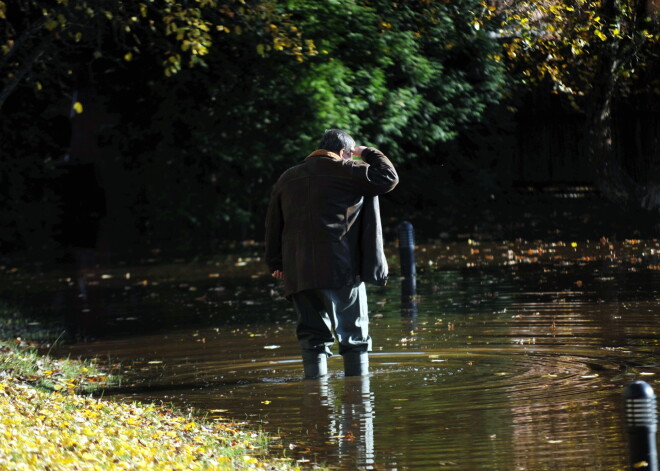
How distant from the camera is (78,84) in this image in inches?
1057

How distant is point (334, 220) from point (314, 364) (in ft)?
3.68

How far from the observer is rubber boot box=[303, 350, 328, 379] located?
1002 centimetres

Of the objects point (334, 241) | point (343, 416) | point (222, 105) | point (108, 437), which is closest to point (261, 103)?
point (222, 105)

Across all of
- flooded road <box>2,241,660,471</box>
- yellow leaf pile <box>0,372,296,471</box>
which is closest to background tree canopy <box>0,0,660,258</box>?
flooded road <box>2,241,660,471</box>

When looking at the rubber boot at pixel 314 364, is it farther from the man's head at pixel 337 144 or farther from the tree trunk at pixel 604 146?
the tree trunk at pixel 604 146

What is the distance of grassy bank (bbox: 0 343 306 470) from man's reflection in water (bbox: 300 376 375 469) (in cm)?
38

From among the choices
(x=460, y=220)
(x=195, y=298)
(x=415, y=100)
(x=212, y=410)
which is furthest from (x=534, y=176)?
(x=212, y=410)

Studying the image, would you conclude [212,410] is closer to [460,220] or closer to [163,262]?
[163,262]

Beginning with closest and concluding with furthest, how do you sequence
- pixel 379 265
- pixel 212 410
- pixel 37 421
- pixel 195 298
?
pixel 37 421, pixel 212 410, pixel 379 265, pixel 195 298

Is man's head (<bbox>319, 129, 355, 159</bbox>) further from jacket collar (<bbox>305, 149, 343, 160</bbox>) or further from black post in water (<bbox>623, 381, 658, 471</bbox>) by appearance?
black post in water (<bbox>623, 381, 658, 471</bbox>)

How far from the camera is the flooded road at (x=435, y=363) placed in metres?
7.57

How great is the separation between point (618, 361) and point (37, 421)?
183 inches

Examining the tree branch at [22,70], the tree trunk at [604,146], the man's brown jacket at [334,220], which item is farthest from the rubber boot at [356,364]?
the tree trunk at [604,146]

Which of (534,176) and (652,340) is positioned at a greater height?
(534,176)
